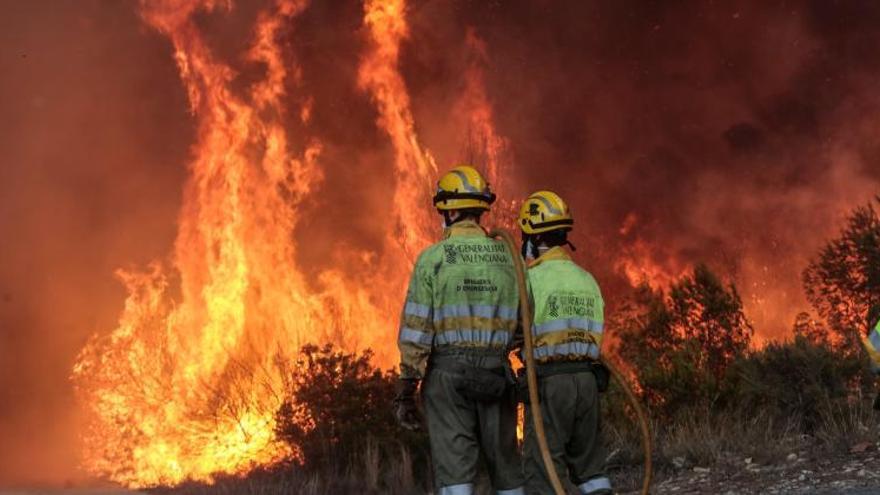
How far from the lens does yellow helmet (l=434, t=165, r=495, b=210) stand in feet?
21.3

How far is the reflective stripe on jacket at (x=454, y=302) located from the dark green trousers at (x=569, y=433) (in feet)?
3.01

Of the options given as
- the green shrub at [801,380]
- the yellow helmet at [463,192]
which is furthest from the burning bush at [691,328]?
the yellow helmet at [463,192]

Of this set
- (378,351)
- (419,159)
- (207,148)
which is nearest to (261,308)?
(378,351)

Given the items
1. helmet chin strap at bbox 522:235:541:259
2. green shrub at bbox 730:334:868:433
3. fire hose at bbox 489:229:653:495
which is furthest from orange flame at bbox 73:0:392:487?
fire hose at bbox 489:229:653:495

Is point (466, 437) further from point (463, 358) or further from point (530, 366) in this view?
point (530, 366)

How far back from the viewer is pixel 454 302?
6168 mm

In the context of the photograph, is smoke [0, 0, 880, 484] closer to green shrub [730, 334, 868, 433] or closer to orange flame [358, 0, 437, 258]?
orange flame [358, 0, 437, 258]

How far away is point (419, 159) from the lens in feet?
83.8

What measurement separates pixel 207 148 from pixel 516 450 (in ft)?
57.0

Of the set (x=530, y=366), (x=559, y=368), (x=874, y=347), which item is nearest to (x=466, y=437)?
(x=530, y=366)

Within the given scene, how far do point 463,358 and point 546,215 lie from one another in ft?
5.47

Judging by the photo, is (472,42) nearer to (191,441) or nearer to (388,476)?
(191,441)

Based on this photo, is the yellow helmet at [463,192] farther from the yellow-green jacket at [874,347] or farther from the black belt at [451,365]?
the yellow-green jacket at [874,347]

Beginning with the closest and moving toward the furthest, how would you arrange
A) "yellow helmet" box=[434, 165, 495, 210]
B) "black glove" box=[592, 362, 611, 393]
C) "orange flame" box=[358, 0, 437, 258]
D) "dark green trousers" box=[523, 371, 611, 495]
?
"yellow helmet" box=[434, 165, 495, 210], "dark green trousers" box=[523, 371, 611, 495], "black glove" box=[592, 362, 611, 393], "orange flame" box=[358, 0, 437, 258]
